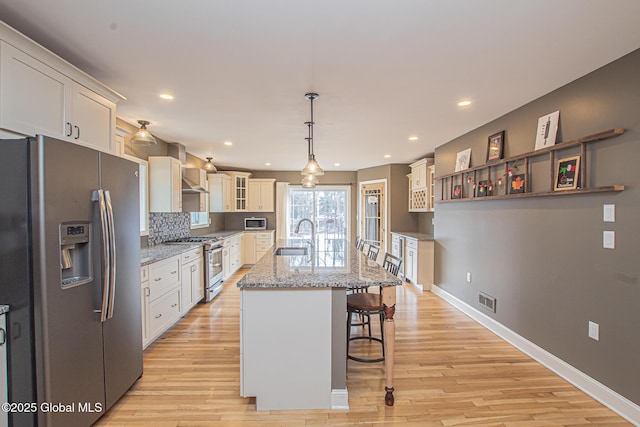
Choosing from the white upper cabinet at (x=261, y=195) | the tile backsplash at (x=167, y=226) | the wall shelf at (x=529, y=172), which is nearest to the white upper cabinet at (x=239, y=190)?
the white upper cabinet at (x=261, y=195)

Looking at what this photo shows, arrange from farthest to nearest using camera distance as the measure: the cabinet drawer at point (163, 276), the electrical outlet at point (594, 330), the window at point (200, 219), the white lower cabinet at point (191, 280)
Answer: the window at point (200, 219)
the white lower cabinet at point (191, 280)
the cabinet drawer at point (163, 276)
the electrical outlet at point (594, 330)

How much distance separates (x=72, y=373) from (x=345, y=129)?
346 cm

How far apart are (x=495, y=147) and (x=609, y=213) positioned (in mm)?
1461

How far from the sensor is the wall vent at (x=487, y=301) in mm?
3484

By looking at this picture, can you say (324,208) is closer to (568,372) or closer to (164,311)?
(164,311)

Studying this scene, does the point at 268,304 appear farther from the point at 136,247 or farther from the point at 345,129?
the point at 345,129

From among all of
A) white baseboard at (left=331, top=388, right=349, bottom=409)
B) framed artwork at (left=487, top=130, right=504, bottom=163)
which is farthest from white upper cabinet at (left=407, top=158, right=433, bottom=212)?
white baseboard at (left=331, top=388, right=349, bottom=409)

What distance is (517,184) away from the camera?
10.2ft

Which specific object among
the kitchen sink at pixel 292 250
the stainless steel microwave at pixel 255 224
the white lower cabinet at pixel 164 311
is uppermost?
the stainless steel microwave at pixel 255 224

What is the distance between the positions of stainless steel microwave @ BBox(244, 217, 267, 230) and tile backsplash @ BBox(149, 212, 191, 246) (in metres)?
2.15

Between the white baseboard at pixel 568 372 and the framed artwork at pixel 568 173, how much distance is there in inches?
57.8

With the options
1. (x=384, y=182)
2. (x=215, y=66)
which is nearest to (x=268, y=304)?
(x=215, y=66)

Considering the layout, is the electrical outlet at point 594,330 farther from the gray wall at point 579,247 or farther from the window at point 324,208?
the window at point 324,208

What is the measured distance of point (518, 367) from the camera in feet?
8.90
